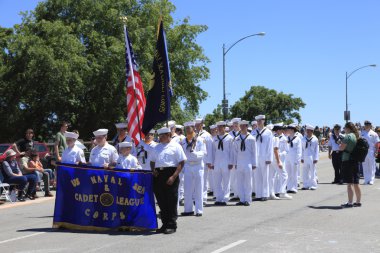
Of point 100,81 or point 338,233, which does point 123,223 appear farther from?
point 100,81

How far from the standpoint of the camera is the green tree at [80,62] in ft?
113

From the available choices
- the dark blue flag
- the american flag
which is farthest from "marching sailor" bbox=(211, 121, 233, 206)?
the dark blue flag

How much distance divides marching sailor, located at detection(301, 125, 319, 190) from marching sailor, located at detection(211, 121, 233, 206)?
15.8ft

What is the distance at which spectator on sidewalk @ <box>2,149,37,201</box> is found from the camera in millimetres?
16531

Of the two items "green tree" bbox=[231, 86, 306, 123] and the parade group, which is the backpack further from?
"green tree" bbox=[231, 86, 306, 123]

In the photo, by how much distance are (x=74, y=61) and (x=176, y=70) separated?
10923 mm

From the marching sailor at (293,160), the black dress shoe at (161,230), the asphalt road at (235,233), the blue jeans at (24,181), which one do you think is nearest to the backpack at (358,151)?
the asphalt road at (235,233)

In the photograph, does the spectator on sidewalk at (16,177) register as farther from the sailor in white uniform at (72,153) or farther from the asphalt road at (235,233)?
the sailor in white uniform at (72,153)

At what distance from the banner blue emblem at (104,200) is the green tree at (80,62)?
76.7ft

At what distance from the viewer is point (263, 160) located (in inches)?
621

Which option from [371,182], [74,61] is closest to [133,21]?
[74,61]

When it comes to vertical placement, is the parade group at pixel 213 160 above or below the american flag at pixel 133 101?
below

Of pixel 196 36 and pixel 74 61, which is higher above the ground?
pixel 196 36

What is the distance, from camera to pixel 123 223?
10.7 metres
